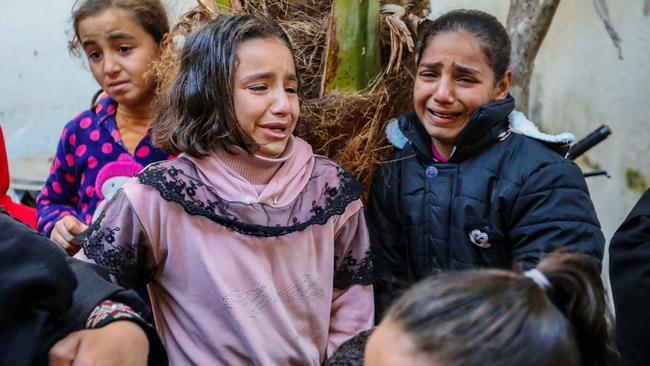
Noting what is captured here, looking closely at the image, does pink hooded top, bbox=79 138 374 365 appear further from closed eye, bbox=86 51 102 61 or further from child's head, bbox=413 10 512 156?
closed eye, bbox=86 51 102 61

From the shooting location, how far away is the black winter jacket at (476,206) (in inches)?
68.1

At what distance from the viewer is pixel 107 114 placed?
2.22 metres

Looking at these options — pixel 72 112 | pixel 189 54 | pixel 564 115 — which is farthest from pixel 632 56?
pixel 72 112

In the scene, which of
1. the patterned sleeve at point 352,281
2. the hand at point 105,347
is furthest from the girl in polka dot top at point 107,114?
the hand at point 105,347

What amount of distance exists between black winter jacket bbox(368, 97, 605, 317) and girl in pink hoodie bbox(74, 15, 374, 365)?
0.46 ft

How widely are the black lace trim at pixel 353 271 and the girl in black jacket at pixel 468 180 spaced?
90 millimetres

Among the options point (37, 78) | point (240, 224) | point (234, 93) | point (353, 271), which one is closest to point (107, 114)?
point (234, 93)

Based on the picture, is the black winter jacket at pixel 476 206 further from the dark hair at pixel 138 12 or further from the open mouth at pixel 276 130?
the dark hair at pixel 138 12

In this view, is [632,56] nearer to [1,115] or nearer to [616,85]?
[616,85]

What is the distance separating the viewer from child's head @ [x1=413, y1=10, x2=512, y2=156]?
1861 millimetres

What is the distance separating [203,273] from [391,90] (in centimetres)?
82

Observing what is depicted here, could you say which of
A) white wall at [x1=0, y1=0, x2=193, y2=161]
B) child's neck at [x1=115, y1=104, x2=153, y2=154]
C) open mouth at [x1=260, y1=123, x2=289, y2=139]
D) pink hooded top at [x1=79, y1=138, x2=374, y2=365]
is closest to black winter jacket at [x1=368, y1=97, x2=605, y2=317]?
pink hooded top at [x1=79, y1=138, x2=374, y2=365]

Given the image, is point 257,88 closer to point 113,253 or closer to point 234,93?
point 234,93

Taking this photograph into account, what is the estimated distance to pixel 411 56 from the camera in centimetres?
204
